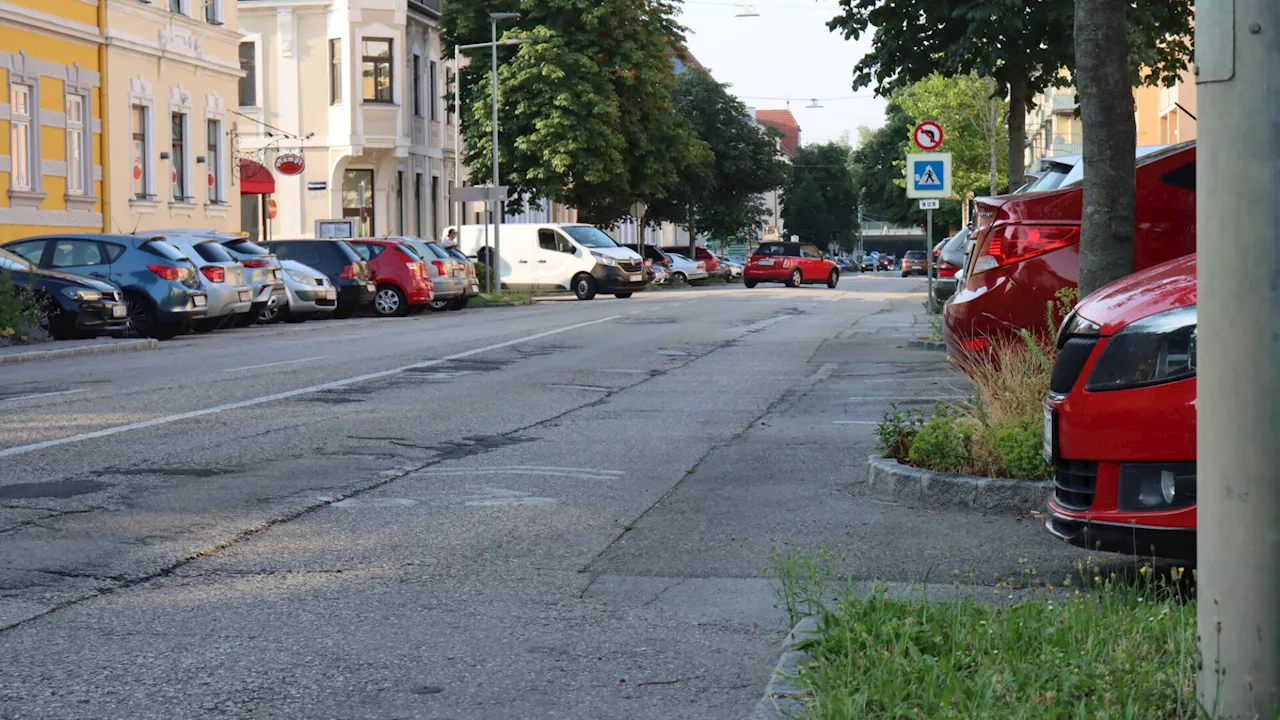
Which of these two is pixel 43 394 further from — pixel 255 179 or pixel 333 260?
pixel 255 179

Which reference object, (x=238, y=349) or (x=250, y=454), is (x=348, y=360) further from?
(x=250, y=454)

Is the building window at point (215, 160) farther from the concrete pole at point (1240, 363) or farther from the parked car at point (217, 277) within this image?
the concrete pole at point (1240, 363)

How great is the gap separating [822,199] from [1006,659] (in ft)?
416

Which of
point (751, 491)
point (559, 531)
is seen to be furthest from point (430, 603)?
point (751, 491)

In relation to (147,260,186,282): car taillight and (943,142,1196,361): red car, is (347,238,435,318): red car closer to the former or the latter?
(147,260,186,282): car taillight

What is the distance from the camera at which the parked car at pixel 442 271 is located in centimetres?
3597

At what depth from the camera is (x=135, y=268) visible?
81.8ft

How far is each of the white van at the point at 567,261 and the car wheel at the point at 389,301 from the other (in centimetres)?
965

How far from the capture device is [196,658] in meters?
5.37

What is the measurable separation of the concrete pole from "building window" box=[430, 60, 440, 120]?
57.2 meters

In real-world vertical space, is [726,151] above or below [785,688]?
above

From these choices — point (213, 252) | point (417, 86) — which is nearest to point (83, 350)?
point (213, 252)

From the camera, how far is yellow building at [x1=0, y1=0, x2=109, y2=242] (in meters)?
32.3

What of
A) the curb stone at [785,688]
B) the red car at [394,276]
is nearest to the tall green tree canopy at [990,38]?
the red car at [394,276]
